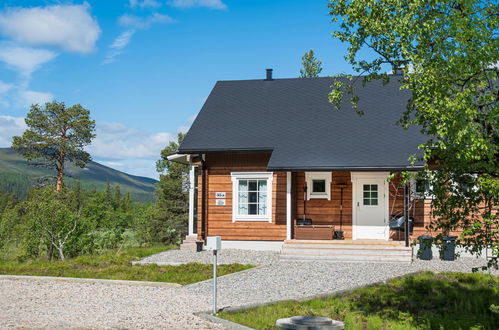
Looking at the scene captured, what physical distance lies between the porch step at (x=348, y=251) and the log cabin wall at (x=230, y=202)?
179 centimetres

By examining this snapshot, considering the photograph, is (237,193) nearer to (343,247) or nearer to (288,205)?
Answer: (288,205)

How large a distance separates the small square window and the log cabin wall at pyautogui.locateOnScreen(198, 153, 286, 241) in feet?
3.38

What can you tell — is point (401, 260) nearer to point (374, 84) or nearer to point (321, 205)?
point (321, 205)

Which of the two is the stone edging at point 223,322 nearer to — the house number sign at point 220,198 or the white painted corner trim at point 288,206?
the white painted corner trim at point 288,206

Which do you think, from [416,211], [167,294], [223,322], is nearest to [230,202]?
[416,211]

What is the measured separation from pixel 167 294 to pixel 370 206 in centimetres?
951

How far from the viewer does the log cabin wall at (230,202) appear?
18.9m

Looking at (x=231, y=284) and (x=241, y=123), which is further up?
(x=241, y=123)

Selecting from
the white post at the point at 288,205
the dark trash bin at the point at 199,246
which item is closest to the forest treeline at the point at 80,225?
the dark trash bin at the point at 199,246

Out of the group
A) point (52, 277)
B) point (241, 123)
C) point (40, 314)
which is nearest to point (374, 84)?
point (241, 123)

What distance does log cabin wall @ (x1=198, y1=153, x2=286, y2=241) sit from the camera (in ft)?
61.9

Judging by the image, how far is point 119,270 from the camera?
47.4ft

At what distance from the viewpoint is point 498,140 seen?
699 centimetres

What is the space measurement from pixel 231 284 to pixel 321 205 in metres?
7.30
